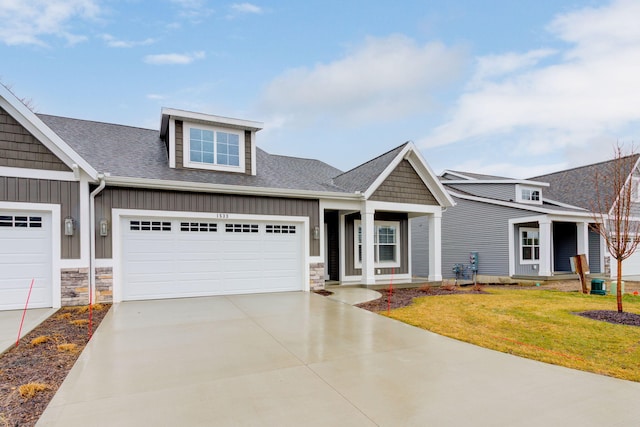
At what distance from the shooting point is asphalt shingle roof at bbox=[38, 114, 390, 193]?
958 centimetres

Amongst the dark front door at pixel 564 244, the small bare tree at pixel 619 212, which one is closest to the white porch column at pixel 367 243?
the small bare tree at pixel 619 212

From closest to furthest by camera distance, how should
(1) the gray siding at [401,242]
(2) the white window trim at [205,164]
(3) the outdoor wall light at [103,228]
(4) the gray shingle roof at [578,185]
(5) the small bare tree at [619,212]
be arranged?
(5) the small bare tree at [619,212] → (3) the outdoor wall light at [103,228] → (2) the white window trim at [205,164] → (1) the gray siding at [401,242] → (4) the gray shingle roof at [578,185]

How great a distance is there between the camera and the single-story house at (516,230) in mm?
15961

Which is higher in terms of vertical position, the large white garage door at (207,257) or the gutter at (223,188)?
the gutter at (223,188)

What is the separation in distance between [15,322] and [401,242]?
40.4ft

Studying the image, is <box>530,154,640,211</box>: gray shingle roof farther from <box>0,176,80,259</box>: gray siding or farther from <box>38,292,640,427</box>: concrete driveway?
<box>0,176,80,259</box>: gray siding

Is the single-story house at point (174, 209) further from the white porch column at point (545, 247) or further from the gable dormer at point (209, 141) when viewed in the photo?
the white porch column at point (545, 247)

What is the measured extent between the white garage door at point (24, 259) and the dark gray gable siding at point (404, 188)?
923cm

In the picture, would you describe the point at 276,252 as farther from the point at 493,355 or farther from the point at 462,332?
the point at 493,355

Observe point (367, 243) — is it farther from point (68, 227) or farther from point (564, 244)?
point (564, 244)

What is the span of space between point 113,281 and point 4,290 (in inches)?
84.8

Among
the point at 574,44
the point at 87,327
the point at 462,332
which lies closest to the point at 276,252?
the point at 87,327

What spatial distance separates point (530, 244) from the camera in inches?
653

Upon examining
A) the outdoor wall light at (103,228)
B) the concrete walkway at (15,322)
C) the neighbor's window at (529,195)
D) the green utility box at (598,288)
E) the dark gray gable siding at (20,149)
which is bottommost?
the green utility box at (598,288)
